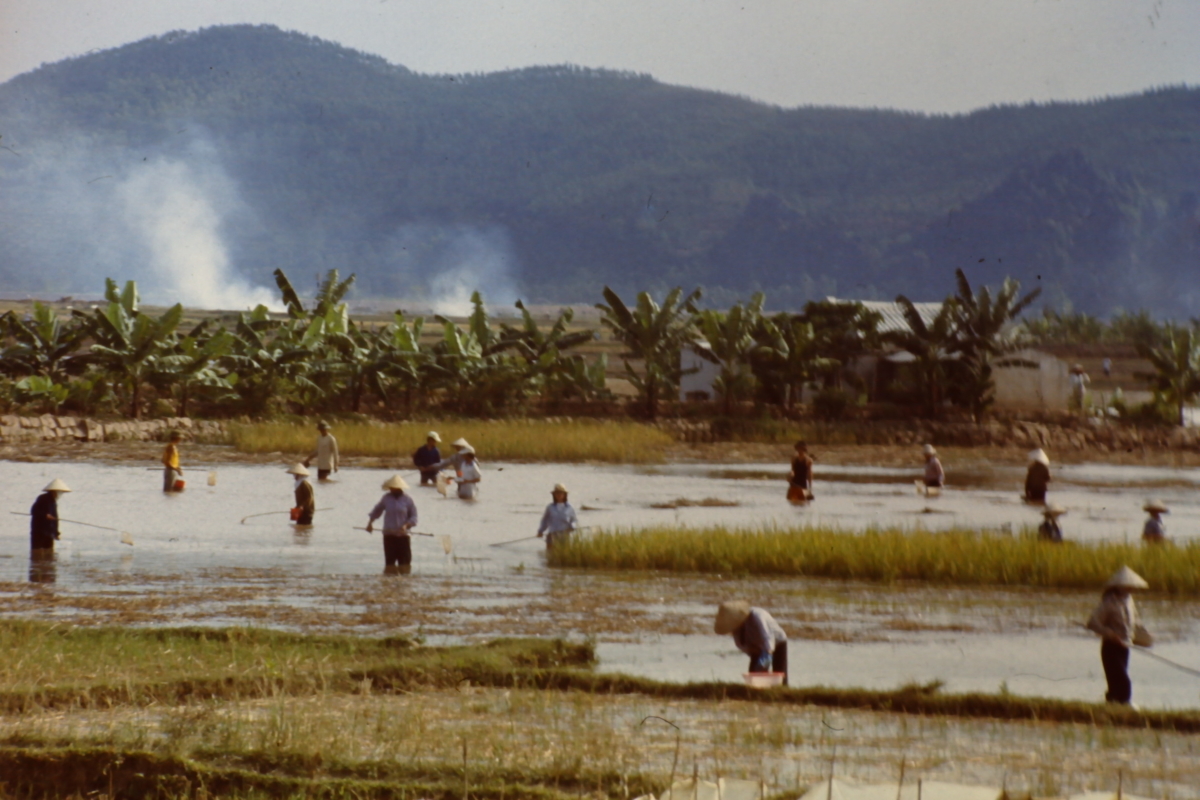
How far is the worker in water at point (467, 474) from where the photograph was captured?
26.1 meters

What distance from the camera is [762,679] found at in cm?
1084

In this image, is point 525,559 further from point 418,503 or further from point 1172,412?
point 1172,412

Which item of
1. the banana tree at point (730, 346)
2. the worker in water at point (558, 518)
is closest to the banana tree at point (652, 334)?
the banana tree at point (730, 346)

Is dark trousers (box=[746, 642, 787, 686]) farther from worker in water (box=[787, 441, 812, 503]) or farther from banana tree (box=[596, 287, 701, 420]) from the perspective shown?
banana tree (box=[596, 287, 701, 420])

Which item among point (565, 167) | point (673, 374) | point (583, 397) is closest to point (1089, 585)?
point (673, 374)

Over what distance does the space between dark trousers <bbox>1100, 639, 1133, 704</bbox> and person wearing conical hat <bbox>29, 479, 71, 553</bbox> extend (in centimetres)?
1192

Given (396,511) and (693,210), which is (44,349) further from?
(693,210)

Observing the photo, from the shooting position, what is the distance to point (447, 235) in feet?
578

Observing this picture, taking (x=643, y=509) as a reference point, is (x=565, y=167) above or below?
above

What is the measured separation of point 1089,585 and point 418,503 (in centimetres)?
1324

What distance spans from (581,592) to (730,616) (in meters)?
5.60

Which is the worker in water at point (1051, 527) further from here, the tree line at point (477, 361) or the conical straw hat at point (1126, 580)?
the tree line at point (477, 361)

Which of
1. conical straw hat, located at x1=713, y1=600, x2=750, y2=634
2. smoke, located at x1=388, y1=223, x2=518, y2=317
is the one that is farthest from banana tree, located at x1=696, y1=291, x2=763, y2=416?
smoke, located at x1=388, y1=223, x2=518, y2=317

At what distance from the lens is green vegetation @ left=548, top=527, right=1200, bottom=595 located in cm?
1694
